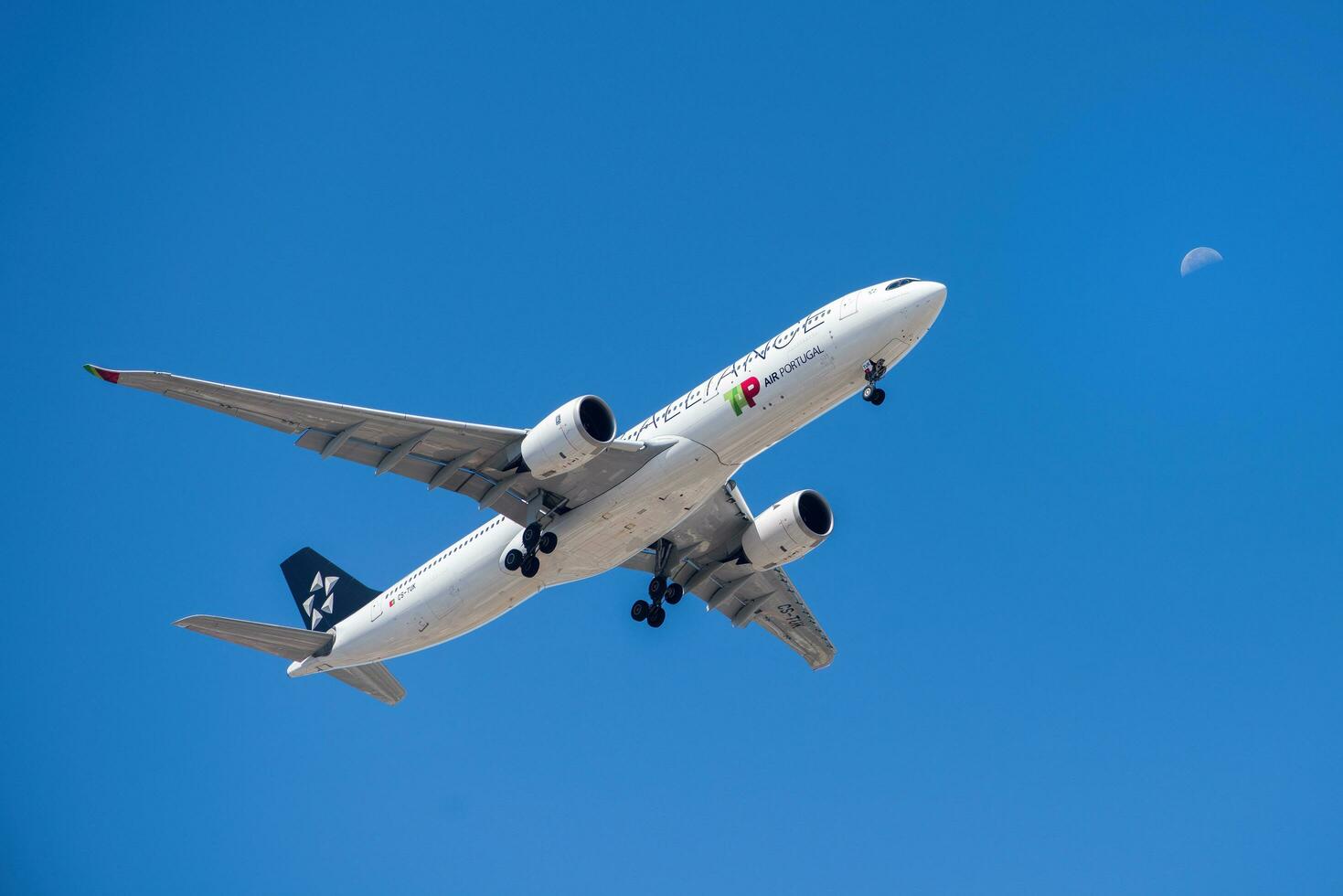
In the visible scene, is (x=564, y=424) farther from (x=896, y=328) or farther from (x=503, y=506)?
(x=896, y=328)

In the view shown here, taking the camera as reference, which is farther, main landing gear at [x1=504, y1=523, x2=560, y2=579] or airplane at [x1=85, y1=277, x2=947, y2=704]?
main landing gear at [x1=504, y1=523, x2=560, y2=579]

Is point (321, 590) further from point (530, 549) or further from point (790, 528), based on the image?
point (790, 528)

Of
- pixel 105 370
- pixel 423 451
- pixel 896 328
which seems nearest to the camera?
pixel 105 370

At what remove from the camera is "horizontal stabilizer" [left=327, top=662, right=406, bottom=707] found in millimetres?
38688

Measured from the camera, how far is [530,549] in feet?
104

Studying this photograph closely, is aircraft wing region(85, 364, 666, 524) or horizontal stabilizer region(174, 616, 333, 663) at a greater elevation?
aircraft wing region(85, 364, 666, 524)

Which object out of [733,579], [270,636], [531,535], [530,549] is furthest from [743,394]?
[270,636]

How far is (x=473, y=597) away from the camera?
33000mm

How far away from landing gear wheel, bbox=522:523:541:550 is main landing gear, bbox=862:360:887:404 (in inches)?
330

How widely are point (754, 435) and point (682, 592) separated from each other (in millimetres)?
8556

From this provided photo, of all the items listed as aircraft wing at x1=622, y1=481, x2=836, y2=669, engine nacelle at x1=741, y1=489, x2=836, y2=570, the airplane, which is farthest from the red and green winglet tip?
engine nacelle at x1=741, y1=489, x2=836, y2=570

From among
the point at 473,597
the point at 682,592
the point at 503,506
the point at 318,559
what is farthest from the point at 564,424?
the point at 318,559

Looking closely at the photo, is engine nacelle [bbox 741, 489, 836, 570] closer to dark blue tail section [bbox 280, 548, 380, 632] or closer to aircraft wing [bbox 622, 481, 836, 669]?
aircraft wing [bbox 622, 481, 836, 669]

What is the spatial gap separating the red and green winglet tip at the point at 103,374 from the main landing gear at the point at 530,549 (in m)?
9.79
